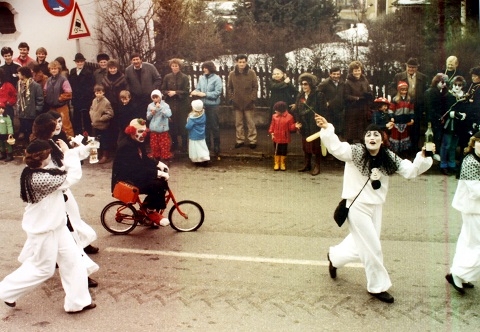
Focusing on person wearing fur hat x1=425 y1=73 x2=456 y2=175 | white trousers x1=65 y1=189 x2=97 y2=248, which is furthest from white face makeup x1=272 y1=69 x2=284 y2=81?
white trousers x1=65 y1=189 x2=97 y2=248

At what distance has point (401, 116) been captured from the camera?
12.8 m

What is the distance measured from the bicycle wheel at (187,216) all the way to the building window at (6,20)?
380 inches

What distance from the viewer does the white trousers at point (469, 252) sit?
7.33 meters

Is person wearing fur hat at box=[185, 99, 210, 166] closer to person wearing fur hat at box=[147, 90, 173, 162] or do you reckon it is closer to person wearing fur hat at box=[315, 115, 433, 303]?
person wearing fur hat at box=[147, 90, 173, 162]

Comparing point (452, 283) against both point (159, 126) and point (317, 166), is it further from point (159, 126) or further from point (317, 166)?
point (159, 126)

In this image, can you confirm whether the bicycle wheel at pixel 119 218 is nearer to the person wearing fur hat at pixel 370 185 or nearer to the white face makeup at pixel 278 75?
the person wearing fur hat at pixel 370 185

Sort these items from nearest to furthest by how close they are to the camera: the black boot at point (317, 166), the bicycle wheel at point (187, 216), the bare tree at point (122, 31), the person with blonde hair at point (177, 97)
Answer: the bicycle wheel at point (187, 216) → the black boot at point (317, 166) → the person with blonde hair at point (177, 97) → the bare tree at point (122, 31)

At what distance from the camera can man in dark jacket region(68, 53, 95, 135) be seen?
1415 cm

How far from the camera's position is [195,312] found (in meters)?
6.99

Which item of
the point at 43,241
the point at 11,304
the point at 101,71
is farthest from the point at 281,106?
the point at 11,304

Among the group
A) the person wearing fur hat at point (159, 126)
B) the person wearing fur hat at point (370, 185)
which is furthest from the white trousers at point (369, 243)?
the person wearing fur hat at point (159, 126)

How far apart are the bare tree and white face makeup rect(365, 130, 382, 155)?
1002 centimetres

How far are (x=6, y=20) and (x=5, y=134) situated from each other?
4.47m

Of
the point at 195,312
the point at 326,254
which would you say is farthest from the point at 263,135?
the point at 195,312
